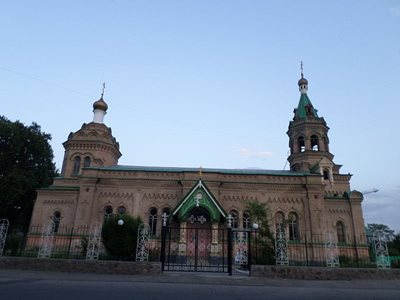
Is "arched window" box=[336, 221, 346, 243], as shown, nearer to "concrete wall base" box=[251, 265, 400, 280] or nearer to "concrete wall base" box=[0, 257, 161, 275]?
"concrete wall base" box=[251, 265, 400, 280]

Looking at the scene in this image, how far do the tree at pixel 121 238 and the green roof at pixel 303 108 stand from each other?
76.0 ft

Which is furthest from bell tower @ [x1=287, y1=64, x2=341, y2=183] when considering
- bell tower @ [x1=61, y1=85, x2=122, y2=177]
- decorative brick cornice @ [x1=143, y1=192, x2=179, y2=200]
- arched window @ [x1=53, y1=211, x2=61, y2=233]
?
arched window @ [x1=53, y1=211, x2=61, y2=233]

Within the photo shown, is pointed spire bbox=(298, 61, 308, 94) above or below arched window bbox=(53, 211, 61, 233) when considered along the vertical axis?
above

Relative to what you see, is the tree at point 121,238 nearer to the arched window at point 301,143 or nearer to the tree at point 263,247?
the tree at point 263,247

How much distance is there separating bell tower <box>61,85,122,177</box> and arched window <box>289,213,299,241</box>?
62.0 ft

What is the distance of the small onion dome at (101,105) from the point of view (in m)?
32.1

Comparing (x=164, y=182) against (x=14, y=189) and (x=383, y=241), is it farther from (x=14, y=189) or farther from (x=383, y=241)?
(x=383, y=241)

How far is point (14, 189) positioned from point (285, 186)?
2450cm

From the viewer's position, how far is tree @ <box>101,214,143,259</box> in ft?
47.2

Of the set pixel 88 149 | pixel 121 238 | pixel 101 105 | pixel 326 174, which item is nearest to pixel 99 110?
pixel 101 105

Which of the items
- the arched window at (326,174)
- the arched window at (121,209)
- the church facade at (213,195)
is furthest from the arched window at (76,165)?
the arched window at (326,174)

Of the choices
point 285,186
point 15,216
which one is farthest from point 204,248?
point 15,216

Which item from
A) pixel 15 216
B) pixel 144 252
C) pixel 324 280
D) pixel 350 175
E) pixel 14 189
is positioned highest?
pixel 350 175

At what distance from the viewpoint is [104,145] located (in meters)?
29.9
